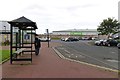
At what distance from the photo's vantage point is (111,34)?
89.8 meters

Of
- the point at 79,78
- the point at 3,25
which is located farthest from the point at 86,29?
the point at 79,78

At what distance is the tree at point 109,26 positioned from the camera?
87106 millimetres

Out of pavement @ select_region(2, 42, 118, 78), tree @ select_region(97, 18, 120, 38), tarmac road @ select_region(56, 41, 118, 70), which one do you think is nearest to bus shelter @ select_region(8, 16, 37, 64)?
pavement @ select_region(2, 42, 118, 78)

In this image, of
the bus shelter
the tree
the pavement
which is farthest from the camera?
the tree

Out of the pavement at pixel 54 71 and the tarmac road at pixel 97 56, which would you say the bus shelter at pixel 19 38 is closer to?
the pavement at pixel 54 71

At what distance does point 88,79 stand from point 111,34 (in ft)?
263

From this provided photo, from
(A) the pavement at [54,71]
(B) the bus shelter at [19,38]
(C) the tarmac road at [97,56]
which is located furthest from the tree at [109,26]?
(A) the pavement at [54,71]

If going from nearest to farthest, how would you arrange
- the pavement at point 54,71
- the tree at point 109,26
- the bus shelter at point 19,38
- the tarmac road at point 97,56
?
the pavement at point 54,71 < the bus shelter at point 19,38 < the tarmac road at point 97,56 < the tree at point 109,26

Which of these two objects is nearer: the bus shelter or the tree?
the bus shelter

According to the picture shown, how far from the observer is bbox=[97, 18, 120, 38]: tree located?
286ft

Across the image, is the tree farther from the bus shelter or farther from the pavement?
the pavement

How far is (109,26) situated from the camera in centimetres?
8750

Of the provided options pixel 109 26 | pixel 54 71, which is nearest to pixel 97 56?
pixel 54 71

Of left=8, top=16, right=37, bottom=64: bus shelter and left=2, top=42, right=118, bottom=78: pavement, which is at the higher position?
left=8, top=16, right=37, bottom=64: bus shelter
